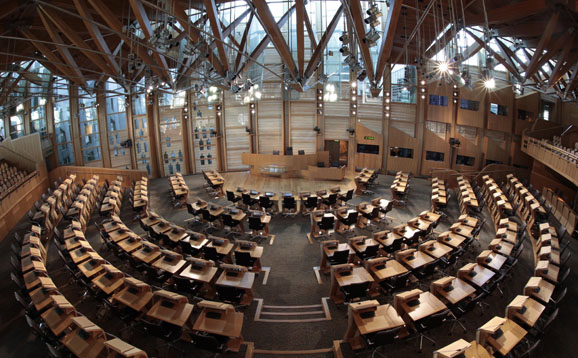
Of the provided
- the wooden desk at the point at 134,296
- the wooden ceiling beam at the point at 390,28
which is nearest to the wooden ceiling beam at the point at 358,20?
the wooden ceiling beam at the point at 390,28

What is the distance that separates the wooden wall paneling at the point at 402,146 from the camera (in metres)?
22.8

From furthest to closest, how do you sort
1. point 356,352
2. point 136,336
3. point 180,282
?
point 180,282
point 136,336
point 356,352

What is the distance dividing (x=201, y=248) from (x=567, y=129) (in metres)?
22.9

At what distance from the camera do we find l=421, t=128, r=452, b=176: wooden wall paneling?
22.2 metres

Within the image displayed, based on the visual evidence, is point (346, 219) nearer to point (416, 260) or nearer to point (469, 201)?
point (416, 260)

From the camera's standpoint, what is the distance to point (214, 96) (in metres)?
23.7

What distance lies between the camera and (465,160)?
870 inches

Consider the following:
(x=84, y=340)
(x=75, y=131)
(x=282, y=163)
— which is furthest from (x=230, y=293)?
(x=75, y=131)

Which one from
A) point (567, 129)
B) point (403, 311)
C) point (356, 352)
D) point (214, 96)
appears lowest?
point (356, 352)

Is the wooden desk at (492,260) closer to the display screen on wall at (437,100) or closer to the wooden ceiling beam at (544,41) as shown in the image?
the wooden ceiling beam at (544,41)

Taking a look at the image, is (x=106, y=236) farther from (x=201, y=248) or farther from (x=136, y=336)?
(x=136, y=336)

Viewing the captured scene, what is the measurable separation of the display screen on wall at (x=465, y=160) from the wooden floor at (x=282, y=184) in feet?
24.0

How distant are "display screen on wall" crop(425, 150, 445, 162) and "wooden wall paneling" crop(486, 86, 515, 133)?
3.45 m

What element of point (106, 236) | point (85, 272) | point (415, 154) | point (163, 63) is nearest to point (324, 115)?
point (415, 154)
